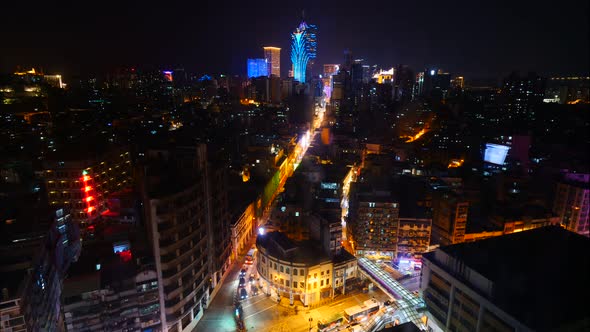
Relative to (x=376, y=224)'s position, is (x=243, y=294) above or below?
below

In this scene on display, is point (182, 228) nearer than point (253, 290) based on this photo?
Yes

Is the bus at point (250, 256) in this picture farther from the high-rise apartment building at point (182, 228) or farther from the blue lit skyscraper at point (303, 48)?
the blue lit skyscraper at point (303, 48)

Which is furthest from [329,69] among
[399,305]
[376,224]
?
[399,305]

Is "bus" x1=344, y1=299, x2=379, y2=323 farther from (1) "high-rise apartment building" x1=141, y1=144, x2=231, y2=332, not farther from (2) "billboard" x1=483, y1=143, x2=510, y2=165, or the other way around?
(2) "billboard" x1=483, y1=143, x2=510, y2=165

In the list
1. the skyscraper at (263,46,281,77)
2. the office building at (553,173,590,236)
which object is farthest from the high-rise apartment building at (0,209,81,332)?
the skyscraper at (263,46,281,77)

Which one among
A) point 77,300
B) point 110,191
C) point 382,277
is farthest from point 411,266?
point 110,191

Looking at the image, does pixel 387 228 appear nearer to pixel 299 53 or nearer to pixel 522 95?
pixel 522 95

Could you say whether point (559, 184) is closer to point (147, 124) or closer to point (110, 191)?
point (110, 191)
